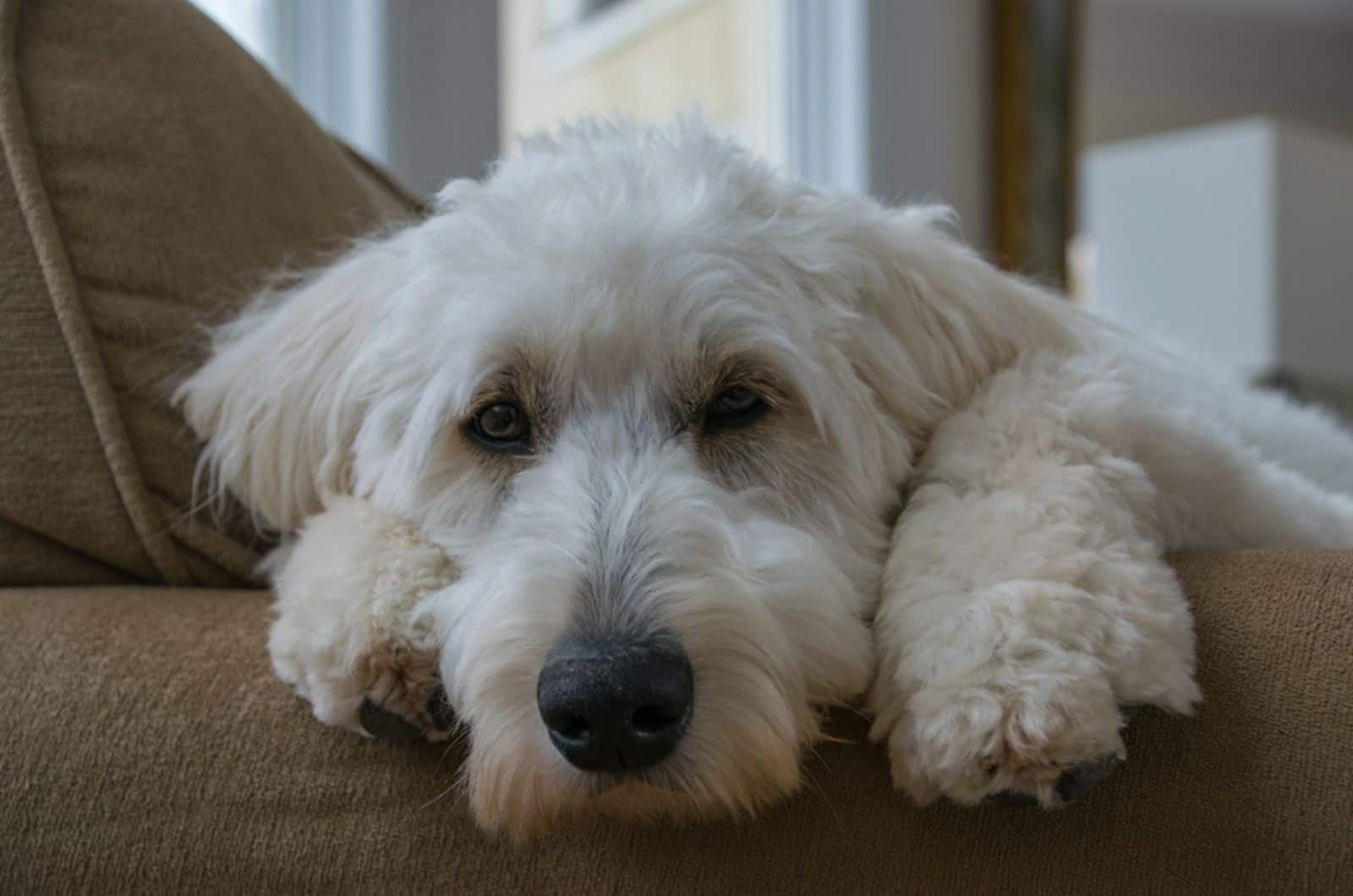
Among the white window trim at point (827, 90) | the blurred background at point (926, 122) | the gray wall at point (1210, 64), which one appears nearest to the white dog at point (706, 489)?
the blurred background at point (926, 122)

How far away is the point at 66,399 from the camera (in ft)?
4.56

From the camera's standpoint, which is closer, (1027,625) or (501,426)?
(1027,625)

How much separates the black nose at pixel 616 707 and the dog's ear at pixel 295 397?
0.57 meters

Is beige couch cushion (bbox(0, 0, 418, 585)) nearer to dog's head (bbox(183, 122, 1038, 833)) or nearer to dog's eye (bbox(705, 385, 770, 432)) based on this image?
dog's head (bbox(183, 122, 1038, 833))

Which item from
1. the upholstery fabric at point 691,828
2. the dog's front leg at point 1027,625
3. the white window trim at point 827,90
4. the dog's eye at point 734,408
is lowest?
the upholstery fabric at point 691,828

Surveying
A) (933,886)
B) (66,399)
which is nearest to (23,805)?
(66,399)

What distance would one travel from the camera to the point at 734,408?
132 centimetres

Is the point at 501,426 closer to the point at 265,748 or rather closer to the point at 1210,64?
the point at 265,748

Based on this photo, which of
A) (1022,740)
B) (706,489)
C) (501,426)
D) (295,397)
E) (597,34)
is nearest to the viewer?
(1022,740)

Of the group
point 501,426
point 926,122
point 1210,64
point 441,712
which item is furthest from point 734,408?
point 1210,64

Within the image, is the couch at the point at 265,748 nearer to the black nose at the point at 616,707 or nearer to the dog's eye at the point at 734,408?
the black nose at the point at 616,707

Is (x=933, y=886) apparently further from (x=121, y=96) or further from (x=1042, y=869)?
(x=121, y=96)

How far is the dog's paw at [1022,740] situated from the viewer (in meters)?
0.92

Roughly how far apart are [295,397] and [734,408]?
1.73ft
